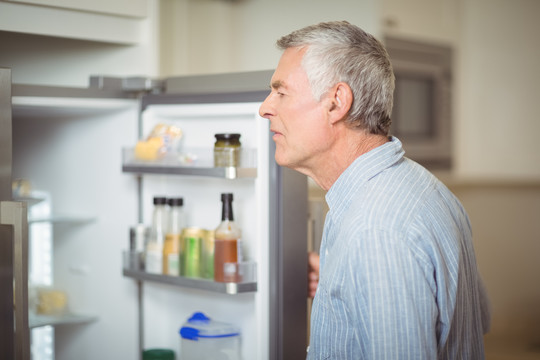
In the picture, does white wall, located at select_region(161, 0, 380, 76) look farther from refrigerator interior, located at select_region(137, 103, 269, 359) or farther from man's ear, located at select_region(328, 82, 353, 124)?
man's ear, located at select_region(328, 82, 353, 124)

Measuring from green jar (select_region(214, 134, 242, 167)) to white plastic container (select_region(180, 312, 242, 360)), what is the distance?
40 centimetres

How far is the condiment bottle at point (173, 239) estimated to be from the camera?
170 cm

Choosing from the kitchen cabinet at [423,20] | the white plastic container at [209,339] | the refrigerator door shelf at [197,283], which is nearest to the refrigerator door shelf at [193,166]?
the refrigerator door shelf at [197,283]

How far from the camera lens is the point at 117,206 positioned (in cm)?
191

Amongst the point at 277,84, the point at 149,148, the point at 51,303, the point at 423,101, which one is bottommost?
the point at 51,303

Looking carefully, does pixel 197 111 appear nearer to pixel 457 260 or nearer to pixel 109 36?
pixel 109 36

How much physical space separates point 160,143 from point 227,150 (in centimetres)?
23

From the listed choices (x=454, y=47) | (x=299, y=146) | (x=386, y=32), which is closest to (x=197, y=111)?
(x=299, y=146)

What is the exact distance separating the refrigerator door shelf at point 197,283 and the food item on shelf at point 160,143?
0.29 meters

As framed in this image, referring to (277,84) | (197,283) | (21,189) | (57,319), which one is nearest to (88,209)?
(21,189)

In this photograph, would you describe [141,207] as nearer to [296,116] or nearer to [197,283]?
[197,283]

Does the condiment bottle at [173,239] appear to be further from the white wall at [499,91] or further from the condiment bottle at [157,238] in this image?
the white wall at [499,91]

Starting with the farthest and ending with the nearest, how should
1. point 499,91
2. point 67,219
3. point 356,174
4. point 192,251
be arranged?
point 499,91, point 67,219, point 192,251, point 356,174

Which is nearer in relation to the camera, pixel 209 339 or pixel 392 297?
pixel 392 297
